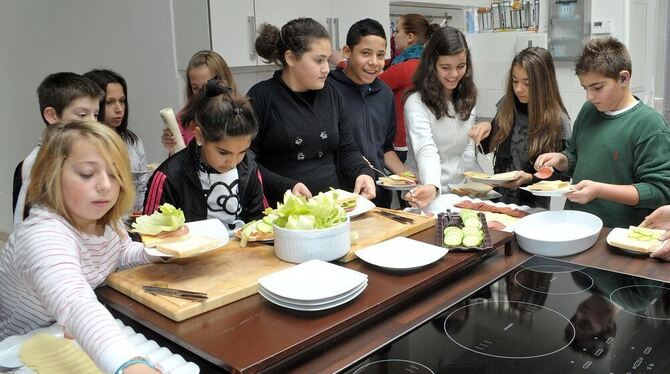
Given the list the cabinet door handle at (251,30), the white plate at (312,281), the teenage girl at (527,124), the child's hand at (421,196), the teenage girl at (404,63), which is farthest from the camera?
the cabinet door handle at (251,30)

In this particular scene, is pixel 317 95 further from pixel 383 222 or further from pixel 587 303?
pixel 587 303

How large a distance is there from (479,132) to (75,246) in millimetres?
1550

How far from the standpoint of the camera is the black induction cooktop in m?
0.95

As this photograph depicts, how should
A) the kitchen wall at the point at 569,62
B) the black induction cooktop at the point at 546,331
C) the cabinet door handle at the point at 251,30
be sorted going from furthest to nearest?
the kitchen wall at the point at 569,62 → the cabinet door handle at the point at 251,30 → the black induction cooktop at the point at 546,331

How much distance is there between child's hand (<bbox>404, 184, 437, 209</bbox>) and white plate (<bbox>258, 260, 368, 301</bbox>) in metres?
0.70

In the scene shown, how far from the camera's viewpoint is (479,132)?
86.7 inches

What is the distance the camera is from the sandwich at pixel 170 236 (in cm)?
114

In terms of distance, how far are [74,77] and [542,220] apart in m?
1.79

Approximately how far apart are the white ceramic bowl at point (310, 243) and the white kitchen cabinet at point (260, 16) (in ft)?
7.25

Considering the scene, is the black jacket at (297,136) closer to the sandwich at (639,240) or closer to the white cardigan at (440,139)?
the white cardigan at (440,139)

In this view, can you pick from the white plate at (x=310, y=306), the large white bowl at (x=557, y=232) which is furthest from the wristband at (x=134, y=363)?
the large white bowl at (x=557, y=232)

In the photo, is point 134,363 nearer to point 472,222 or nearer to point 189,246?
point 189,246

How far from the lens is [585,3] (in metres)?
3.76

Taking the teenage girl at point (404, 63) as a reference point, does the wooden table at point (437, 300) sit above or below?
below
